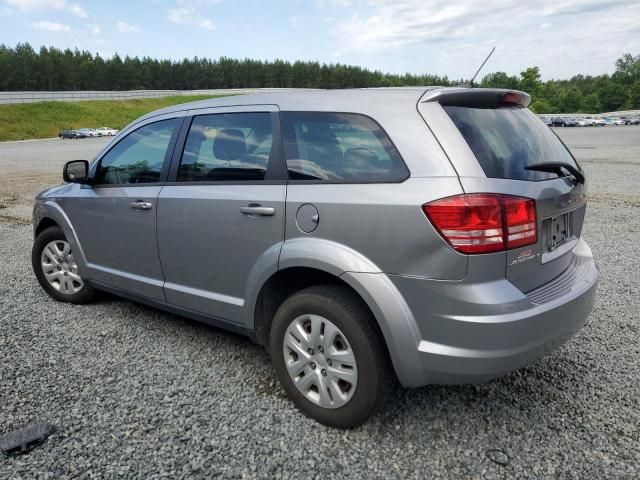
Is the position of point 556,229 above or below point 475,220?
below

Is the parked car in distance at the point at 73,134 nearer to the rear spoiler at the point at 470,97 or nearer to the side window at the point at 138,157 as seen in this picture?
the side window at the point at 138,157

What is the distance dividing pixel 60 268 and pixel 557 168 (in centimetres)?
416

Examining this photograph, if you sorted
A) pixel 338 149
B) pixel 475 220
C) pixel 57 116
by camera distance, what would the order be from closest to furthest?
pixel 475 220 < pixel 338 149 < pixel 57 116

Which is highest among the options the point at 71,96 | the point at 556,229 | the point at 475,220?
the point at 71,96

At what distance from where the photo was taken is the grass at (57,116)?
5691 cm

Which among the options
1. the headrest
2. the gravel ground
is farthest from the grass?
the headrest

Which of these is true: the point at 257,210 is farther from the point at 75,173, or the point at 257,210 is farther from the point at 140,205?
the point at 75,173

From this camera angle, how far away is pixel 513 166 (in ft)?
8.11

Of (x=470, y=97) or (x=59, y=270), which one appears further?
(x=59, y=270)

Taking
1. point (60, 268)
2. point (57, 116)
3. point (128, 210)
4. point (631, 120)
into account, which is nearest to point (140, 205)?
point (128, 210)

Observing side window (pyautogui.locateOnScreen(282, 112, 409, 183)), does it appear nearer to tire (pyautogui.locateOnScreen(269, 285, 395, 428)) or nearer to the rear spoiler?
the rear spoiler

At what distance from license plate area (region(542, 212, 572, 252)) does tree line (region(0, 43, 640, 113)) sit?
84.7 m

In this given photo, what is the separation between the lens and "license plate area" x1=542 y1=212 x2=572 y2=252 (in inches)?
100

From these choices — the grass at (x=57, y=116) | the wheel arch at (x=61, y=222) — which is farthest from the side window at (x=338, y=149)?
the grass at (x=57, y=116)
